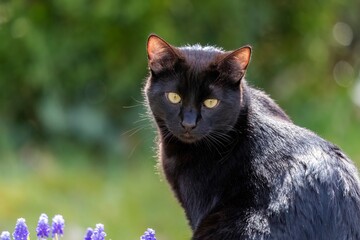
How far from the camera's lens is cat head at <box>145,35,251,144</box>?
2645mm

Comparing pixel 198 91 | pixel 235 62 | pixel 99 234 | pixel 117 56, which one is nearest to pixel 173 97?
pixel 198 91

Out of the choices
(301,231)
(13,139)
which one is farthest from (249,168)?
(13,139)

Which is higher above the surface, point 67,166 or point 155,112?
point 67,166

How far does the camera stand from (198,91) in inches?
105

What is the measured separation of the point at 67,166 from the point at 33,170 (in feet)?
0.64

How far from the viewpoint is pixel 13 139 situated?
511 centimetres

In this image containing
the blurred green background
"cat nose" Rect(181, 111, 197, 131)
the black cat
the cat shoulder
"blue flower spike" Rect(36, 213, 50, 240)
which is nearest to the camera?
"blue flower spike" Rect(36, 213, 50, 240)

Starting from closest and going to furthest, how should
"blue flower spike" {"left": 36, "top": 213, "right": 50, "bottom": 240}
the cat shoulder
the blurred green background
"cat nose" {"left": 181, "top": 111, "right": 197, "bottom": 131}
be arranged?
"blue flower spike" {"left": 36, "top": 213, "right": 50, "bottom": 240}, "cat nose" {"left": 181, "top": 111, "right": 197, "bottom": 131}, the cat shoulder, the blurred green background

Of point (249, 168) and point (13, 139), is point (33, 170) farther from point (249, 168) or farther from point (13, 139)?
point (249, 168)

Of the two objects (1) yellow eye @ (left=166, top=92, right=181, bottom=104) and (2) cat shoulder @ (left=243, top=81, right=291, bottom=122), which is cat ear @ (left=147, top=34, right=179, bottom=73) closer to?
(1) yellow eye @ (left=166, top=92, right=181, bottom=104)

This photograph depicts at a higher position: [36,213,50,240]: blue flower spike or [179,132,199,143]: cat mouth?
[179,132,199,143]: cat mouth

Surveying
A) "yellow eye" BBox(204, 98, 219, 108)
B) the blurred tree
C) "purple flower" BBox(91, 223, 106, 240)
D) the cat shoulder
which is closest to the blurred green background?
the blurred tree

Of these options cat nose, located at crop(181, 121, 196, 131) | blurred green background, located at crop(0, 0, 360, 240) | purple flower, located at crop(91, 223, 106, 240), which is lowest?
purple flower, located at crop(91, 223, 106, 240)

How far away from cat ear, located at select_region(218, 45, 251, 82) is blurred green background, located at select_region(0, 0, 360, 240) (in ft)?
6.91
